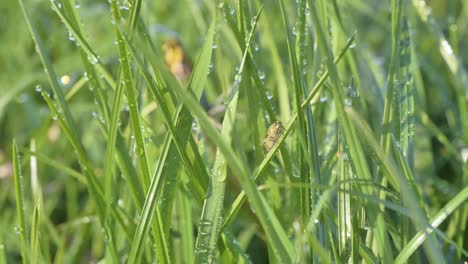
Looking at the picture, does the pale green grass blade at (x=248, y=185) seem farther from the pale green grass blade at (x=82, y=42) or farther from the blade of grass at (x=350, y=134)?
the pale green grass blade at (x=82, y=42)

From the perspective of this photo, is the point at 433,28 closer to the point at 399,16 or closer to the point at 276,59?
the point at 276,59

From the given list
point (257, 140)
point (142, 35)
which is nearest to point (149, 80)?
point (142, 35)

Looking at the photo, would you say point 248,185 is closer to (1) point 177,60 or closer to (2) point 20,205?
(2) point 20,205

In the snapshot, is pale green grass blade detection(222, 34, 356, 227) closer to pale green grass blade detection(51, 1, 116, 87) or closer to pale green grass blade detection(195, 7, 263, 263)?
pale green grass blade detection(195, 7, 263, 263)

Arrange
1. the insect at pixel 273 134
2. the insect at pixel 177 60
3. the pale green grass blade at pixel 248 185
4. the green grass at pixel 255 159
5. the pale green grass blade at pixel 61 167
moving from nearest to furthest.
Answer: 1. the pale green grass blade at pixel 248 185
2. the green grass at pixel 255 159
3. the insect at pixel 273 134
4. the pale green grass blade at pixel 61 167
5. the insect at pixel 177 60

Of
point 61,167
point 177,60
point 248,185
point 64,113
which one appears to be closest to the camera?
point 248,185

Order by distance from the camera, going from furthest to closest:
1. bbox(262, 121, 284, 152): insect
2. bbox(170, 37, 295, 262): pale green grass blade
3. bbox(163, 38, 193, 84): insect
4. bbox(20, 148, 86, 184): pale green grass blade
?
1. bbox(163, 38, 193, 84): insect
2. bbox(20, 148, 86, 184): pale green grass blade
3. bbox(262, 121, 284, 152): insect
4. bbox(170, 37, 295, 262): pale green grass blade

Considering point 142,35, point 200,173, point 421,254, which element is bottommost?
point 421,254

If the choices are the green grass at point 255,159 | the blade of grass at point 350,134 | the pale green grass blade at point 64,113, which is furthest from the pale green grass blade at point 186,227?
the blade of grass at point 350,134

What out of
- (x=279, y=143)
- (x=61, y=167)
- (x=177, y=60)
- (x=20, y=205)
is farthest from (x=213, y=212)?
(x=177, y=60)

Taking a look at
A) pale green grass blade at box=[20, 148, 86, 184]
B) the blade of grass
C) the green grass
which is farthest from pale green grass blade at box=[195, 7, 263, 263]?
pale green grass blade at box=[20, 148, 86, 184]

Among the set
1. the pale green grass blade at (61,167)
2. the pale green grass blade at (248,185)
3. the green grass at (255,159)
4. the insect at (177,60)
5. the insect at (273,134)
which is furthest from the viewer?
the insect at (177,60)
